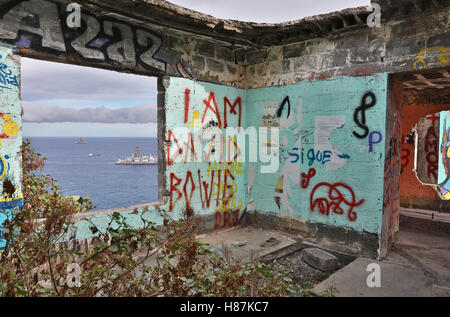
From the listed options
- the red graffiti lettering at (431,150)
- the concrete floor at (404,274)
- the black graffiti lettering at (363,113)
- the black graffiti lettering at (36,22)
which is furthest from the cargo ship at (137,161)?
the concrete floor at (404,274)

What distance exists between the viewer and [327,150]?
567cm

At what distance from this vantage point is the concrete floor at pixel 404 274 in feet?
13.1

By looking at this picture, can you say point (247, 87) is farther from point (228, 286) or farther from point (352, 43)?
point (228, 286)

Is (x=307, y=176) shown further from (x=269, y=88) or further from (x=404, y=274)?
(x=404, y=274)

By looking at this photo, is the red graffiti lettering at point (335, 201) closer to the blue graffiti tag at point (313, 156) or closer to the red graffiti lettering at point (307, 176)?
the red graffiti lettering at point (307, 176)

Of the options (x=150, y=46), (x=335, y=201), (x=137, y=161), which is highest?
(x=150, y=46)

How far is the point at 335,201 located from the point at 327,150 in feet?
3.05

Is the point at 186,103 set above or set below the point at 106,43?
below

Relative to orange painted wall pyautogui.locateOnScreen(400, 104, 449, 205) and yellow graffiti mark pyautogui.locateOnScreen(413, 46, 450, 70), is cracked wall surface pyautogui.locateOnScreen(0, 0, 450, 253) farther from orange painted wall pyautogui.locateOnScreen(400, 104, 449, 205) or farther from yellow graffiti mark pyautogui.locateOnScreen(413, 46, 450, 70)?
orange painted wall pyautogui.locateOnScreen(400, 104, 449, 205)

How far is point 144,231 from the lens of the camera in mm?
2848

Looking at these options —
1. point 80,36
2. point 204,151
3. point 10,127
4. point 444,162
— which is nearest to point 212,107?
point 204,151

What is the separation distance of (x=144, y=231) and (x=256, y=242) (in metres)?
3.47

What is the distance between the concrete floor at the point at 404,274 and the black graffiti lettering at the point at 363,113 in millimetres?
2082

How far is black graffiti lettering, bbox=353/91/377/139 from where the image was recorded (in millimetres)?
5094
